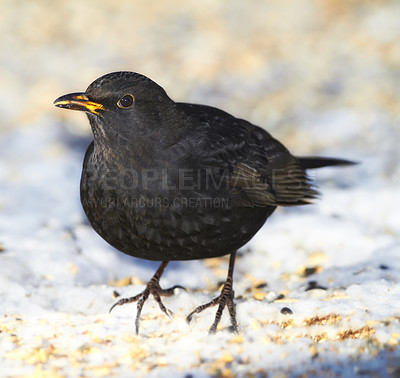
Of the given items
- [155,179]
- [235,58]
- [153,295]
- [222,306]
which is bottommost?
[222,306]

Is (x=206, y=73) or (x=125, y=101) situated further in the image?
(x=206, y=73)

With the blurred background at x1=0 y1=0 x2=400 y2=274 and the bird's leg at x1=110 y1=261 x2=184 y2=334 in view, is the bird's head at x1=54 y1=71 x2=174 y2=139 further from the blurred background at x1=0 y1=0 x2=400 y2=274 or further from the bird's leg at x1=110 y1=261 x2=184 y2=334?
the blurred background at x1=0 y1=0 x2=400 y2=274

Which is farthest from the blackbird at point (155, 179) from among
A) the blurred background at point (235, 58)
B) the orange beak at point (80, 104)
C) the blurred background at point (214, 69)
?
the blurred background at point (235, 58)

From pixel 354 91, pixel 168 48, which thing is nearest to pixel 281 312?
pixel 354 91

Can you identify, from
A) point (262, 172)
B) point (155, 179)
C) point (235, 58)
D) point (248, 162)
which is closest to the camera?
point (155, 179)

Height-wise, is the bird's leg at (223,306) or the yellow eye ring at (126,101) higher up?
the yellow eye ring at (126,101)

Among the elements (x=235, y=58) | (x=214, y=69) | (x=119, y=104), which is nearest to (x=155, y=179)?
(x=119, y=104)

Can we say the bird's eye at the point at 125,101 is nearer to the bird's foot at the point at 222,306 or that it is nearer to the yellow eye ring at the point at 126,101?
the yellow eye ring at the point at 126,101

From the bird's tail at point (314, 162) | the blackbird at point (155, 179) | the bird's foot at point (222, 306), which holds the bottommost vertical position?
the bird's foot at point (222, 306)

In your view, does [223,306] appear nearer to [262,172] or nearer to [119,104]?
[262,172]
